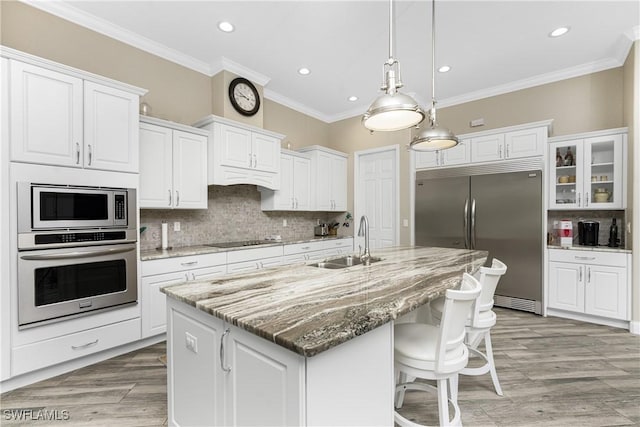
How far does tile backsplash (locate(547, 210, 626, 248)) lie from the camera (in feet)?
11.6

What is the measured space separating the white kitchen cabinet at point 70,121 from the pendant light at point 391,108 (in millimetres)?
2081

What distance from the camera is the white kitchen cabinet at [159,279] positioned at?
2672 mm

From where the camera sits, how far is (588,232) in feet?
11.7

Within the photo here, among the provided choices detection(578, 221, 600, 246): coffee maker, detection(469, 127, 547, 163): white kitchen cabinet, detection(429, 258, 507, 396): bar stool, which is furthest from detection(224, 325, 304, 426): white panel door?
detection(578, 221, 600, 246): coffee maker

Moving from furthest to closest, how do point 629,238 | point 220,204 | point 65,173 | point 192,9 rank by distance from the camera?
point 220,204 → point 629,238 → point 192,9 → point 65,173

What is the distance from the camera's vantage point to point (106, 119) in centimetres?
244

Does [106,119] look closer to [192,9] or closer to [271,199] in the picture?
[192,9]

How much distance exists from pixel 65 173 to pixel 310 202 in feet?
10.2

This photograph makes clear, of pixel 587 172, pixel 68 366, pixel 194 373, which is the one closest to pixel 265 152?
pixel 68 366

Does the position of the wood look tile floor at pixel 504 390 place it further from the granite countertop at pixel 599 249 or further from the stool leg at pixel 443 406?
the granite countertop at pixel 599 249

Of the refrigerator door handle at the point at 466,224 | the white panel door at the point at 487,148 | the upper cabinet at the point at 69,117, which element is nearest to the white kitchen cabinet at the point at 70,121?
the upper cabinet at the point at 69,117

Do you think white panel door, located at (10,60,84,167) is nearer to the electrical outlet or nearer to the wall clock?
the wall clock

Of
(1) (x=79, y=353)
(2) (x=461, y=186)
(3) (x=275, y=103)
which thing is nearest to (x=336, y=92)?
(3) (x=275, y=103)

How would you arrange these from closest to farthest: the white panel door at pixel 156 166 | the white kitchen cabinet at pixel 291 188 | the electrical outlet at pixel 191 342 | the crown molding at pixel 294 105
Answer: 1. the electrical outlet at pixel 191 342
2. the white panel door at pixel 156 166
3. the white kitchen cabinet at pixel 291 188
4. the crown molding at pixel 294 105
